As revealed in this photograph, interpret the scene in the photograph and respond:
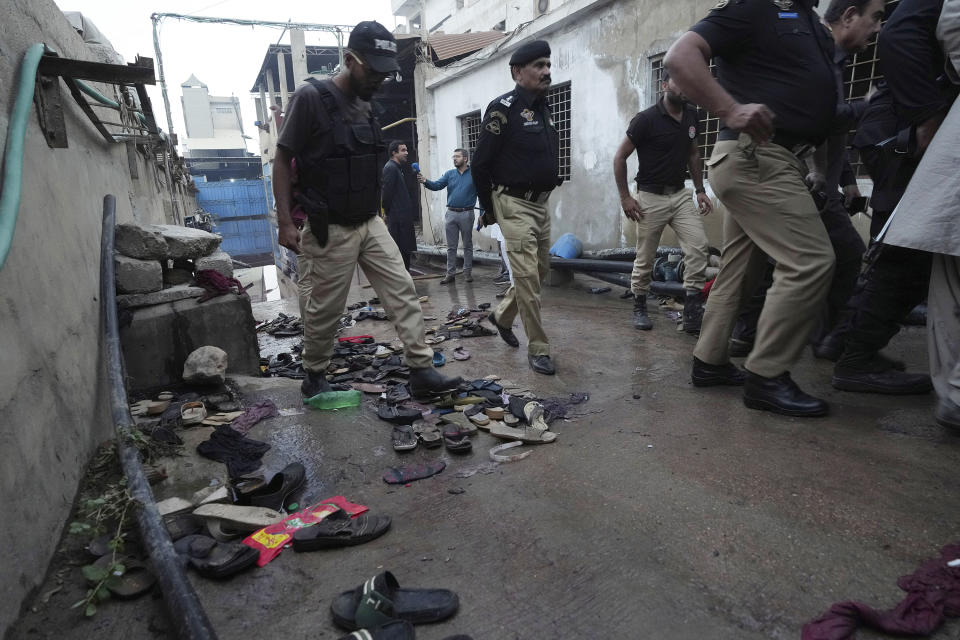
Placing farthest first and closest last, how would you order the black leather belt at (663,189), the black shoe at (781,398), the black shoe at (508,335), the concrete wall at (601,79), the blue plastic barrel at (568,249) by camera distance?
the blue plastic barrel at (568,249), the concrete wall at (601,79), the black leather belt at (663,189), the black shoe at (508,335), the black shoe at (781,398)

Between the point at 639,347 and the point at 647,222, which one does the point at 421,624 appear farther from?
the point at 647,222

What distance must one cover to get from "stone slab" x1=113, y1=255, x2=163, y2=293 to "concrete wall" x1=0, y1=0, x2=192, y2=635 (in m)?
0.17

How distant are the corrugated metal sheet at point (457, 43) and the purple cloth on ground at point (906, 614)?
12.5 metres

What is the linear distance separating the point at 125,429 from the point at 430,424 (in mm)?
1309

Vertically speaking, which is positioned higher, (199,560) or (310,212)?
(310,212)

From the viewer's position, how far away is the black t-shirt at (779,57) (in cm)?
228

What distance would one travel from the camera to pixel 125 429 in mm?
2066

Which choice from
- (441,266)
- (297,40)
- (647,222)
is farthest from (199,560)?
(297,40)

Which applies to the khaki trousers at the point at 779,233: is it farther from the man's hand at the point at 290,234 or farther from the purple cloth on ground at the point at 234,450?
the purple cloth on ground at the point at 234,450

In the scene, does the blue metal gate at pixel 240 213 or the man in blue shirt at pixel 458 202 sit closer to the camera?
the man in blue shirt at pixel 458 202

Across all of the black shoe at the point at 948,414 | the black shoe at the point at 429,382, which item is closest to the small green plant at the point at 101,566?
the black shoe at the point at 429,382

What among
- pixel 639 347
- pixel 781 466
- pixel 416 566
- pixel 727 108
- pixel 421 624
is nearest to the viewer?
pixel 421 624

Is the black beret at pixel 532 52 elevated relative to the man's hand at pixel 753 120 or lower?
elevated

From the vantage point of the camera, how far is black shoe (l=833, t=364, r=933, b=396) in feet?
8.79
